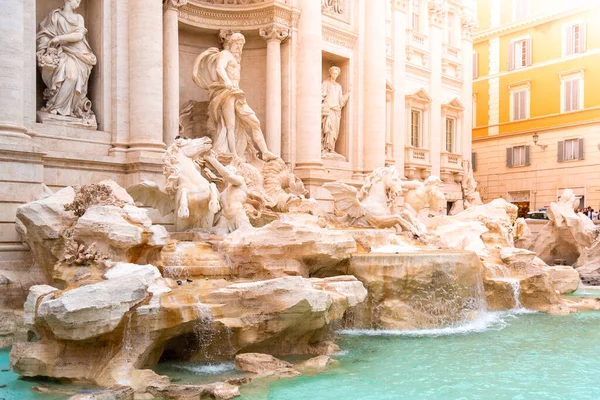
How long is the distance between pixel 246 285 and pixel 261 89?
922cm

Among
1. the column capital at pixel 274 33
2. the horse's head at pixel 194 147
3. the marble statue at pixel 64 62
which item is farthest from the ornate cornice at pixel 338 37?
the horse's head at pixel 194 147

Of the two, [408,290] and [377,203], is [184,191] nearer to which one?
[408,290]

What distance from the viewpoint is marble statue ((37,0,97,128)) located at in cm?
1060

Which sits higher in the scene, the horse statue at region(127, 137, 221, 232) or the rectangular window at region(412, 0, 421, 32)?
the rectangular window at region(412, 0, 421, 32)

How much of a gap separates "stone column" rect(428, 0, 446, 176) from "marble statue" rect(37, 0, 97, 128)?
12.8 metres

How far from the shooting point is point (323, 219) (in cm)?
1183

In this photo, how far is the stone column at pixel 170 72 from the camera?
12445 mm

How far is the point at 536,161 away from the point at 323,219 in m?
16.5

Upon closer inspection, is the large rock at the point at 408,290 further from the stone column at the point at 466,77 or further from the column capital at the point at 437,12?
the stone column at the point at 466,77

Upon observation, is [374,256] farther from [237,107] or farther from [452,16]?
[452,16]

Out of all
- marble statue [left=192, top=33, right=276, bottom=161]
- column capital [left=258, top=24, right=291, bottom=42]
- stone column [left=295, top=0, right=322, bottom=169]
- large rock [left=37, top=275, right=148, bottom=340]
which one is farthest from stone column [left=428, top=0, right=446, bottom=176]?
large rock [left=37, top=275, right=148, bottom=340]

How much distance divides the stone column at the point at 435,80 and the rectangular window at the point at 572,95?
6356 millimetres

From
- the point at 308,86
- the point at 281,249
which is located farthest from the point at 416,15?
the point at 281,249

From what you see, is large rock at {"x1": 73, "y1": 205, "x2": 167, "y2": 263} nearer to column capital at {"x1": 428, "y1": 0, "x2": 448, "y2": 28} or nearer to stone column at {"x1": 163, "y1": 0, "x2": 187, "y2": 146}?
stone column at {"x1": 163, "y1": 0, "x2": 187, "y2": 146}
